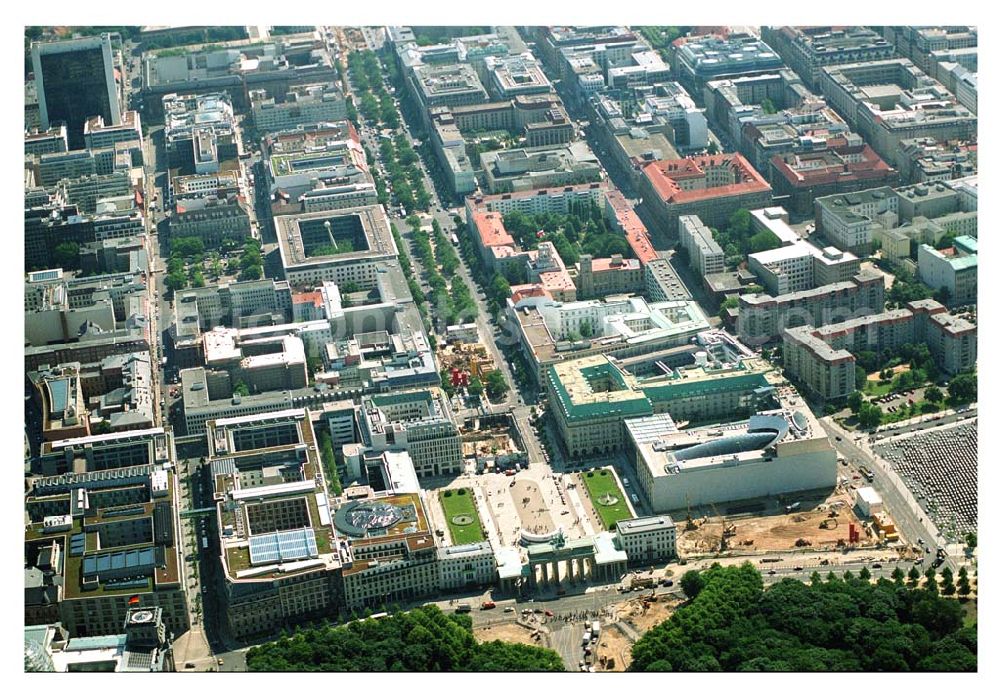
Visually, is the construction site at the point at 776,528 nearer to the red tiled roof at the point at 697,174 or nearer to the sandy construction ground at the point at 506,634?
the sandy construction ground at the point at 506,634

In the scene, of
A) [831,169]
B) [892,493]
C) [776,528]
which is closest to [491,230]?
[831,169]

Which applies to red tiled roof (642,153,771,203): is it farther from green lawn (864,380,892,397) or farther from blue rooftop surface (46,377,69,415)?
blue rooftop surface (46,377,69,415)

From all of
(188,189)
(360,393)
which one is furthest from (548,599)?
(188,189)

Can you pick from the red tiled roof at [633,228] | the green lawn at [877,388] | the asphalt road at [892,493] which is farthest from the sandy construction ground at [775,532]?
the red tiled roof at [633,228]

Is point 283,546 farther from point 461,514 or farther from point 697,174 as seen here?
point 697,174

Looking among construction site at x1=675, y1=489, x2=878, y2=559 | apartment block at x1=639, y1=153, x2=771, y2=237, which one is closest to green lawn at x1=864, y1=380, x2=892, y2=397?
construction site at x1=675, y1=489, x2=878, y2=559

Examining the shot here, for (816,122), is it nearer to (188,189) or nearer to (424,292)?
(424,292)
